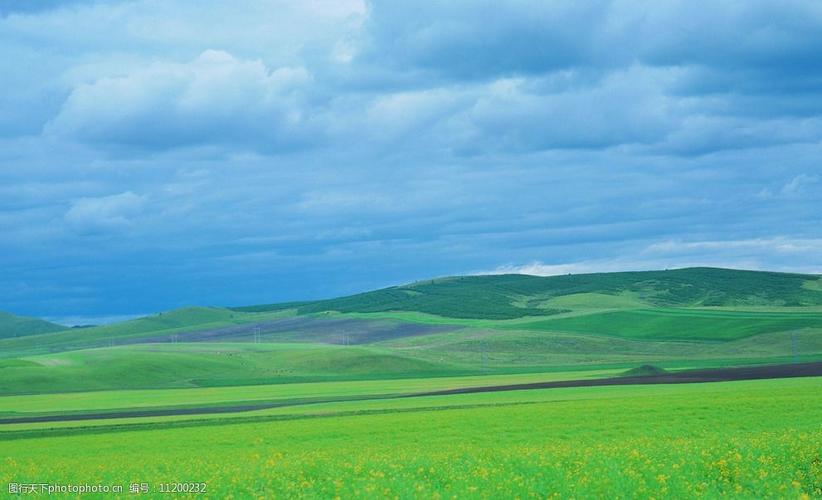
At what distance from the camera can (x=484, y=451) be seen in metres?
27.9

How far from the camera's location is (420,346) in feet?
546

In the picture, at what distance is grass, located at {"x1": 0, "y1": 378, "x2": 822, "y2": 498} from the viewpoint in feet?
64.2

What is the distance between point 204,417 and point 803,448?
150 ft

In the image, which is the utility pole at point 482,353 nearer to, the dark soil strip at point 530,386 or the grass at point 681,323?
the grass at point 681,323

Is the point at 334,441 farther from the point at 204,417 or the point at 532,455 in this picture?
the point at 204,417

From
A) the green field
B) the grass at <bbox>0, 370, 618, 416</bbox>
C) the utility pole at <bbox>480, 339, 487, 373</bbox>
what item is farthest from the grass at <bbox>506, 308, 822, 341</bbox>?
the grass at <bbox>0, 370, 618, 416</bbox>

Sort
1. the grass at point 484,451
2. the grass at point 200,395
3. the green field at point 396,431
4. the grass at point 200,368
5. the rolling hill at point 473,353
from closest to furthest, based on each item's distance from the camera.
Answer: the grass at point 484,451
the green field at point 396,431
the grass at point 200,395
the grass at point 200,368
the rolling hill at point 473,353

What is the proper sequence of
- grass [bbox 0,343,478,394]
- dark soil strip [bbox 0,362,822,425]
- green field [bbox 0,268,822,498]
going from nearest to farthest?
green field [bbox 0,268,822,498] → dark soil strip [bbox 0,362,822,425] → grass [bbox 0,343,478,394]

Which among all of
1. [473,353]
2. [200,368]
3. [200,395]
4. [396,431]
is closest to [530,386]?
[200,395]

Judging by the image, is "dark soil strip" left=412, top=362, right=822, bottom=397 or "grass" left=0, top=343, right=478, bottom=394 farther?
"grass" left=0, top=343, right=478, bottom=394

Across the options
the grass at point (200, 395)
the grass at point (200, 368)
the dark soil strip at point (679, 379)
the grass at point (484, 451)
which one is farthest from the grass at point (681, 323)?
the grass at point (484, 451)

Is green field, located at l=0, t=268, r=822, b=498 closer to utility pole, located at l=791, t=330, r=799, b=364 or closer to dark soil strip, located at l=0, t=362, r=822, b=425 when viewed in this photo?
utility pole, located at l=791, t=330, r=799, b=364

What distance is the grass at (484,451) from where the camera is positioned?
770 inches

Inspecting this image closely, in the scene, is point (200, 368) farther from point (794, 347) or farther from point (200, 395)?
point (794, 347)
